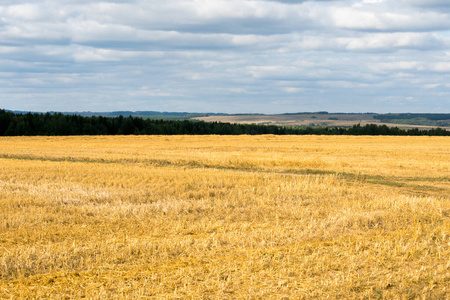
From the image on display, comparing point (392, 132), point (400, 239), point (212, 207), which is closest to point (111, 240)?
point (212, 207)

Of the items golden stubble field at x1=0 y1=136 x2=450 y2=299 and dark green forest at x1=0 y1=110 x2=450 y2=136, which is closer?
golden stubble field at x1=0 y1=136 x2=450 y2=299

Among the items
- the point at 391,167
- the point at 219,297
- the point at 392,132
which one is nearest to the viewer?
the point at 219,297

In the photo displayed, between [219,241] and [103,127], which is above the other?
[103,127]

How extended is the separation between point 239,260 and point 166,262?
4.62 feet

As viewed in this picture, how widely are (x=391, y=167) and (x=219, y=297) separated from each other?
87.6 ft

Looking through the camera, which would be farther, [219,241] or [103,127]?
[103,127]

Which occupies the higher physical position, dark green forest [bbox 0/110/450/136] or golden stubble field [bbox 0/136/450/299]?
dark green forest [bbox 0/110/450/136]

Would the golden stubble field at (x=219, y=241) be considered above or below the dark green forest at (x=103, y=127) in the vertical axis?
below

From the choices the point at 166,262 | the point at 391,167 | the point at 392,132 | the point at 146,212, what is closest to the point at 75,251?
the point at 166,262

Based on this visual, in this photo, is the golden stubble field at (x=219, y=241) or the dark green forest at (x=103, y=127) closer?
the golden stubble field at (x=219, y=241)

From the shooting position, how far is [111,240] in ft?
33.9

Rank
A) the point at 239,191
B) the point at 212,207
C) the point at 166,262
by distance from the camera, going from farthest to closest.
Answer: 1. the point at 239,191
2. the point at 212,207
3. the point at 166,262

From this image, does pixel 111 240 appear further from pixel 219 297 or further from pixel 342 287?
pixel 342 287

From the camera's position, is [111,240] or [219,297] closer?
[219,297]
